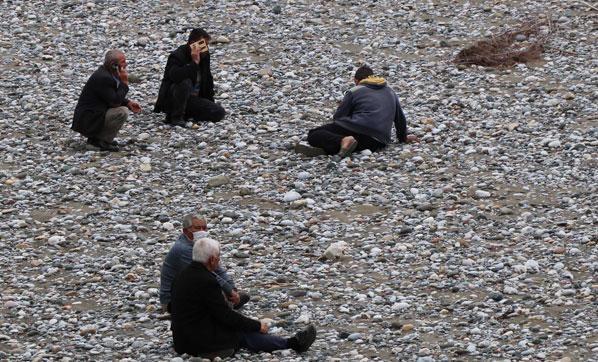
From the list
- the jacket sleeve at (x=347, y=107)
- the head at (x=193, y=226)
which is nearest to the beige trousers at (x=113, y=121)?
the jacket sleeve at (x=347, y=107)

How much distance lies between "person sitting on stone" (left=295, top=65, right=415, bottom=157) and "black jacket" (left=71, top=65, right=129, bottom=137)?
2782 millimetres

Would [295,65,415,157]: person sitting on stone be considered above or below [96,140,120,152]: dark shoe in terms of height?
above

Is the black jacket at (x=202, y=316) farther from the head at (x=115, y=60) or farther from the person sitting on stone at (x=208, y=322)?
the head at (x=115, y=60)

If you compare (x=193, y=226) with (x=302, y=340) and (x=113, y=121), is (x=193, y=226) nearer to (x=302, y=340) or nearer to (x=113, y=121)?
(x=302, y=340)

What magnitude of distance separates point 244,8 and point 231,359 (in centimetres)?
1524

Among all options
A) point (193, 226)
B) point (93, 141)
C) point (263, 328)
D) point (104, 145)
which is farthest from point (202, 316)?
point (93, 141)

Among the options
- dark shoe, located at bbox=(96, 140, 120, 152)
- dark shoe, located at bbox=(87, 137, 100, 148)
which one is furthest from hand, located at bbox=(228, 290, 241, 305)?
dark shoe, located at bbox=(87, 137, 100, 148)

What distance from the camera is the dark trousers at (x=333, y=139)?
18.9 m

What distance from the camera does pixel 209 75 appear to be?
20.9 meters

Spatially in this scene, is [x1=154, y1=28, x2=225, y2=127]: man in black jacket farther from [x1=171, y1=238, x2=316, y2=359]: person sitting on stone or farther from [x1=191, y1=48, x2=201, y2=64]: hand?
[x1=171, y1=238, x2=316, y2=359]: person sitting on stone

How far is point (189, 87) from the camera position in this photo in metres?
20.4

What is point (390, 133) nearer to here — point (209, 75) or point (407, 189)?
point (407, 189)

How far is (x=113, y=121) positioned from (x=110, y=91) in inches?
18.1

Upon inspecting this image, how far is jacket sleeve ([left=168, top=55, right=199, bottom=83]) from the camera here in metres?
20.3
